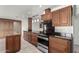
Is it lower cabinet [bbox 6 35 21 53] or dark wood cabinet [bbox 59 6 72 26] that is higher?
dark wood cabinet [bbox 59 6 72 26]

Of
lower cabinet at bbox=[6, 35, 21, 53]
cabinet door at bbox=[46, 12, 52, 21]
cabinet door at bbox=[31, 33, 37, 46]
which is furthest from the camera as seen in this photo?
cabinet door at bbox=[46, 12, 52, 21]

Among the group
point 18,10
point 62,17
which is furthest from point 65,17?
point 18,10

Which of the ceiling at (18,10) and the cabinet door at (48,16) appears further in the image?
the cabinet door at (48,16)

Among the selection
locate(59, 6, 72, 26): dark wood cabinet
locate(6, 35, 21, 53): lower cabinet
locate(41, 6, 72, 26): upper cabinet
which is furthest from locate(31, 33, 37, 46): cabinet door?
locate(59, 6, 72, 26): dark wood cabinet

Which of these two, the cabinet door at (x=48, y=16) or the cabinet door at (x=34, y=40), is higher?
the cabinet door at (x=48, y=16)

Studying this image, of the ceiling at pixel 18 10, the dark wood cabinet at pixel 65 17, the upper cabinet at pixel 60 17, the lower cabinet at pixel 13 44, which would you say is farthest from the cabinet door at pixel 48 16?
the lower cabinet at pixel 13 44

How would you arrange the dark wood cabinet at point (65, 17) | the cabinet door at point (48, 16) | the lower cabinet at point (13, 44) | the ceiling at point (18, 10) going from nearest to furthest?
the ceiling at point (18, 10)
the lower cabinet at point (13, 44)
the dark wood cabinet at point (65, 17)
the cabinet door at point (48, 16)

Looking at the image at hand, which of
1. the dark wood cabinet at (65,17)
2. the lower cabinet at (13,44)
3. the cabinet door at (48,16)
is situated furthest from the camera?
the cabinet door at (48,16)

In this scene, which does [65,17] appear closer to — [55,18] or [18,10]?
[55,18]

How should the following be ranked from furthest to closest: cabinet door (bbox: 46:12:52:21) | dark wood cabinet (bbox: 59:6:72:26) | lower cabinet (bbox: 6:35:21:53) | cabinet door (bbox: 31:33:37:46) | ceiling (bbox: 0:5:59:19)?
cabinet door (bbox: 46:12:52:21)
cabinet door (bbox: 31:33:37:46)
dark wood cabinet (bbox: 59:6:72:26)
lower cabinet (bbox: 6:35:21:53)
ceiling (bbox: 0:5:59:19)

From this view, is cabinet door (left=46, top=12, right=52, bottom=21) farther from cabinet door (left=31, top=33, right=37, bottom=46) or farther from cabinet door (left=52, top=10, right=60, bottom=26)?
cabinet door (left=31, top=33, right=37, bottom=46)

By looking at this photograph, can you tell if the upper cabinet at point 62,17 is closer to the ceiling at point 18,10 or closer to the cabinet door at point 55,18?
the cabinet door at point 55,18
